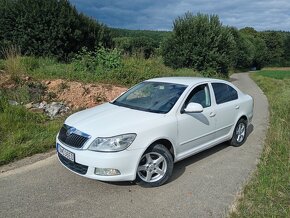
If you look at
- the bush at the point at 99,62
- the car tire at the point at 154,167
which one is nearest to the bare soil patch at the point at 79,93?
the bush at the point at 99,62

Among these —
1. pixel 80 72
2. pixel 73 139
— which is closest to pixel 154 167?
pixel 73 139

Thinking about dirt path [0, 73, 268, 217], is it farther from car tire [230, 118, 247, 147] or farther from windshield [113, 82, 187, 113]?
windshield [113, 82, 187, 113]

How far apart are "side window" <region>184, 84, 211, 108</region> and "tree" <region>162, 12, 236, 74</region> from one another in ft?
59.0

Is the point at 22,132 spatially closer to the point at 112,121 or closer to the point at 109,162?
the point at 112,121

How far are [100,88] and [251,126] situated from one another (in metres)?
4.80

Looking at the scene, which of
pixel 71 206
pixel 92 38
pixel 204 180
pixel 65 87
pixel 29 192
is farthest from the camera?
pixel 92 38

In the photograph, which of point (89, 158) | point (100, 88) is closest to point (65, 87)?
point (100, 88)

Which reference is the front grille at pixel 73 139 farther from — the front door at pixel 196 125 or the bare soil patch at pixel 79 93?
the bare soil patch at pixel 79 93

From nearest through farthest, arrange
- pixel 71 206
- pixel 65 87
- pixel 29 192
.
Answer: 1. pixel 71 206
2. pixel 29 192
3. pixel 65 87

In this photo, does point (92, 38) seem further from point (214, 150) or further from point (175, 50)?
point (214, 150)

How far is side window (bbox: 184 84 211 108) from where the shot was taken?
17.6 feet

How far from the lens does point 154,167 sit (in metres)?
4.59

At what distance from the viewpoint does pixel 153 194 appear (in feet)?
14.4

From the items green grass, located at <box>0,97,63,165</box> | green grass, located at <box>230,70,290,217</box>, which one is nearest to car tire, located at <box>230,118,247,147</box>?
green grass, located at <box>230,70,290,217</box>
